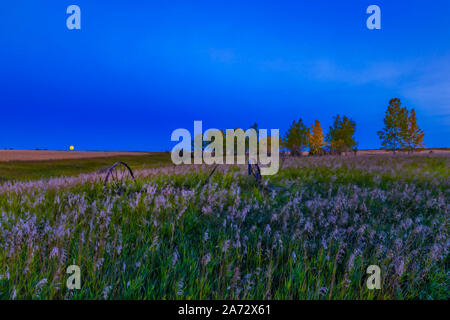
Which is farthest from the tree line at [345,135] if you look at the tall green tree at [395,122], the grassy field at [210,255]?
the grassy field at [210,255]

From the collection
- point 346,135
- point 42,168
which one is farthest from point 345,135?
point 42,168

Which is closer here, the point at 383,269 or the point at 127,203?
the point at 383,269

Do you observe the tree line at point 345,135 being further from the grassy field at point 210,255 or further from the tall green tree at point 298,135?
the grassy field at point 210,255

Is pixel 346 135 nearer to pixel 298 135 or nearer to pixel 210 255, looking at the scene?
pixel 298 135

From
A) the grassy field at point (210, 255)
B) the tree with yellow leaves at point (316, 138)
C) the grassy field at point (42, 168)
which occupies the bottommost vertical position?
the grassy field at point (210, 255)

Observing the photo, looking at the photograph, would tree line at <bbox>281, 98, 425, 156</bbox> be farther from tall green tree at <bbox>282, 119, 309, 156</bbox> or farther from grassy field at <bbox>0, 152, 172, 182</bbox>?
grassy field at <bbox>0, 152, 172, 182</bbox>

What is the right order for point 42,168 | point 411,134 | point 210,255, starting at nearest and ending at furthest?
point 210,255 → point 42,168 → point 411,134

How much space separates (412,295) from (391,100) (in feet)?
219

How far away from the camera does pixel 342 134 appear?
6538 centimetres

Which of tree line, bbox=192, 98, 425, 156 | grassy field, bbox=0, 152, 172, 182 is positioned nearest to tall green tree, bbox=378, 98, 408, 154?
tree line, bbox=192, 98, 425, 156

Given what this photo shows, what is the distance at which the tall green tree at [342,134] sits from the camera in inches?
2576

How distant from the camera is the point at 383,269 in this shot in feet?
9.33
